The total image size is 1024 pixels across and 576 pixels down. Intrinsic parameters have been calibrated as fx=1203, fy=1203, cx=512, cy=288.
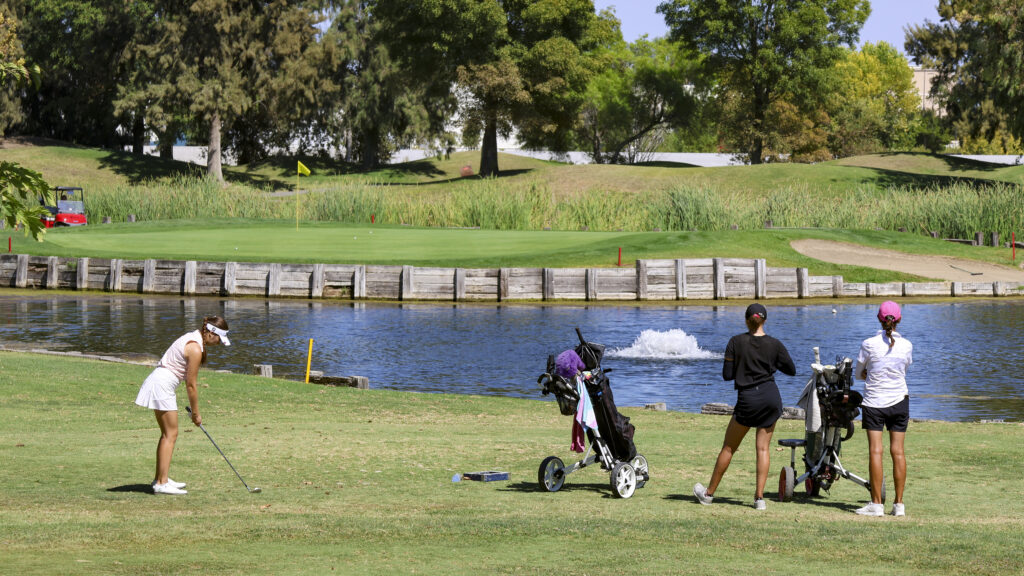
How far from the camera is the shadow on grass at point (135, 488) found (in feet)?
39.5

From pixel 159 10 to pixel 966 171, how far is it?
6295cm

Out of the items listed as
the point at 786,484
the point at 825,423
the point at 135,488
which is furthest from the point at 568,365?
the point at 135,488

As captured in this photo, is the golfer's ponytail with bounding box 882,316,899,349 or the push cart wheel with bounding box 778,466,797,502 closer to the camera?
the golfer's ponytail with bounding box 882,316,899,349

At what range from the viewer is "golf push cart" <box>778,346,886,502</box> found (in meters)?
11.6

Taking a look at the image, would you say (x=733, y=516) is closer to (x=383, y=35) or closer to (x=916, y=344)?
(x=916, y=344)

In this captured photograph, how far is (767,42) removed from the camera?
89562 mm

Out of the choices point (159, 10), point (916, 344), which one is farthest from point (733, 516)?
point (159, 10)

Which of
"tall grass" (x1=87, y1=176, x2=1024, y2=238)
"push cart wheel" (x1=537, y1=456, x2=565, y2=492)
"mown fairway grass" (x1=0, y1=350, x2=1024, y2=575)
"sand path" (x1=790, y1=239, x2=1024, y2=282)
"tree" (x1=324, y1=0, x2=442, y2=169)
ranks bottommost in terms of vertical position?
"mown fairway grass" (x1=0, y1=350, x2=1024, y2=575)

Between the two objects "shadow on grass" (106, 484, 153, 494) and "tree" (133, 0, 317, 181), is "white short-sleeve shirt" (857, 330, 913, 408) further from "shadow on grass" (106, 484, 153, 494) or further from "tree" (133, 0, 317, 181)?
"tree" (133, 0, 317, 181)

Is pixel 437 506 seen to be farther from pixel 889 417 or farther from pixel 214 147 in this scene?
pixel 214 147

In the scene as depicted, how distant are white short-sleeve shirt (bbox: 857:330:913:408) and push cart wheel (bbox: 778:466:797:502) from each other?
1.17m

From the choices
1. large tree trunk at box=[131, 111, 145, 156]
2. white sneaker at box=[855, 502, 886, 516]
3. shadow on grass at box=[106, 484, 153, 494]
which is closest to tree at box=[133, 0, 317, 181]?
large tree trunk at box=[131, 111, 145, 156]

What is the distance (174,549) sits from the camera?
948 centimetres

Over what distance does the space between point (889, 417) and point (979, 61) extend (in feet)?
253
